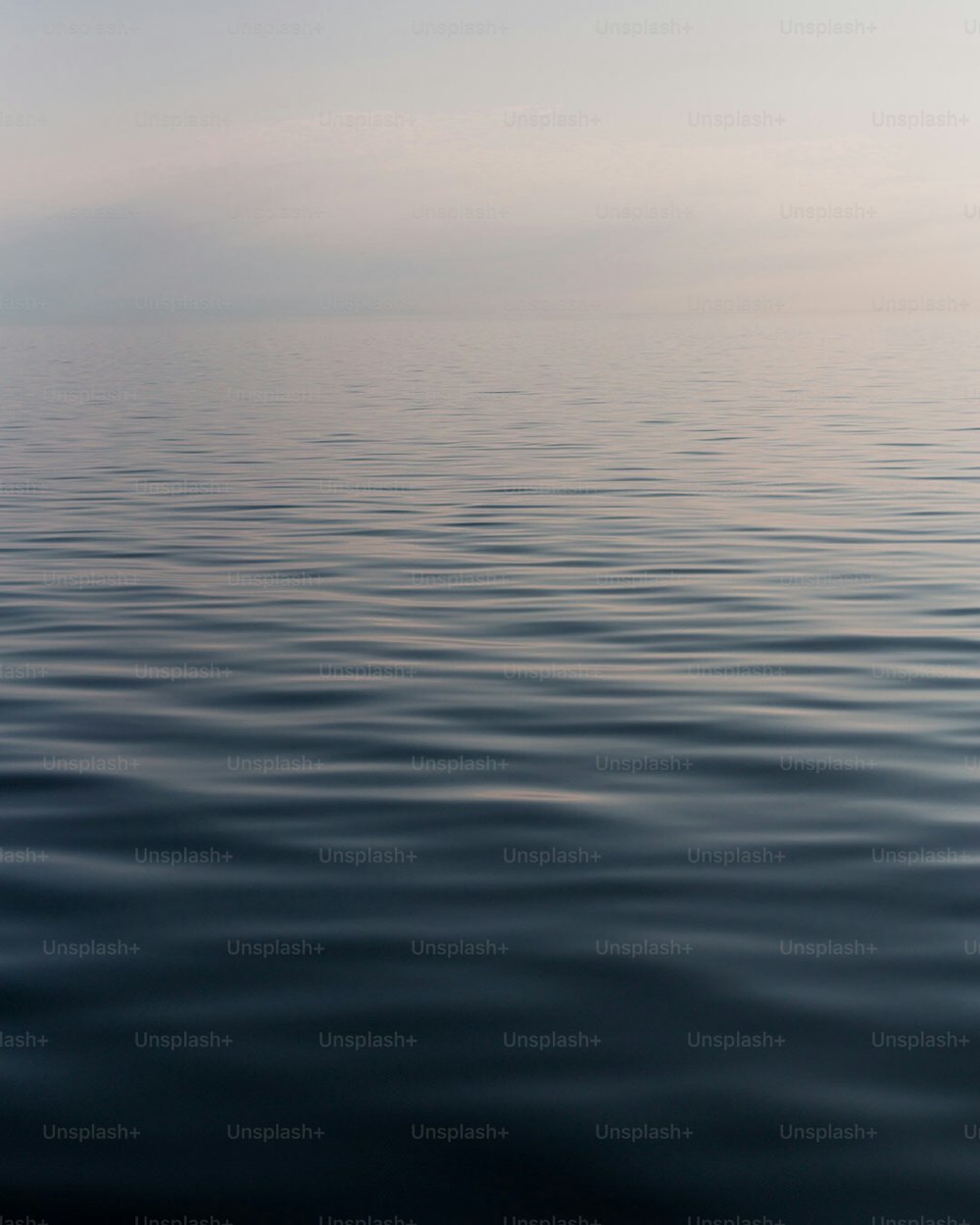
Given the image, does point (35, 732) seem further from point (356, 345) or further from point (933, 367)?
point (356, 345)

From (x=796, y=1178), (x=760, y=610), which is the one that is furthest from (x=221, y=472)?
(x=796, y=1178)

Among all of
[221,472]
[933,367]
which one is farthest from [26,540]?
[933,367]

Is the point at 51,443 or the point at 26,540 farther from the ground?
the point at 51,443

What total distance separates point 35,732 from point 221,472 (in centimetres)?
1513

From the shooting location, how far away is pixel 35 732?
8.56 metres

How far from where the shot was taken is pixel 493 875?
6.25 m

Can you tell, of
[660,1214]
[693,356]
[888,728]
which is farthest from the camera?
[693,356]

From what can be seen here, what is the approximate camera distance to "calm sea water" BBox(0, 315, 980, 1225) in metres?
4.14

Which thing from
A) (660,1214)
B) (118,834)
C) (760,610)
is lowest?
(660,1214)

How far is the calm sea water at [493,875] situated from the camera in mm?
4141

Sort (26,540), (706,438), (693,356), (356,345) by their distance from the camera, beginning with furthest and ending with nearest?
(356,345)
(693,356)
(706,438)
(26,540)

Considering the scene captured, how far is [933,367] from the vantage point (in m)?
52.6

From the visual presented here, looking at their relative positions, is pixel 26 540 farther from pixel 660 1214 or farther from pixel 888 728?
pixel 660 1214

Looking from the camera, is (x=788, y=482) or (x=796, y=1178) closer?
(x=796, y=1178)
